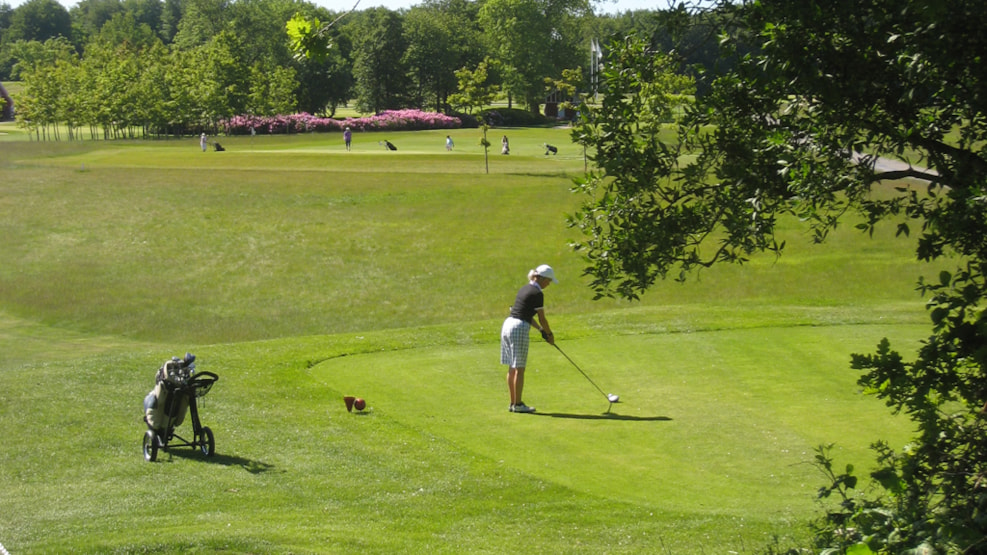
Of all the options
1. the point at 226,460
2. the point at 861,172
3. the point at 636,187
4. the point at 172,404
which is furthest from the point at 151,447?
the point at 861,172

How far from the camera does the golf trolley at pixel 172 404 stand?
12.0m

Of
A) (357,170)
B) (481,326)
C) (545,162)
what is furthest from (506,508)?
(545,162)

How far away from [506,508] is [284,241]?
2890 centimetres

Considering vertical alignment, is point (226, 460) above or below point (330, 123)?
below

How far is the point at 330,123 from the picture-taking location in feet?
314

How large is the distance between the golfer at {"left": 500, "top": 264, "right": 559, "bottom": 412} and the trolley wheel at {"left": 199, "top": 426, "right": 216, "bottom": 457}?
3.82 meters

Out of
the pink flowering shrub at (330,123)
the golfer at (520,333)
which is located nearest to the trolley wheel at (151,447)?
the golfer at (520,333)

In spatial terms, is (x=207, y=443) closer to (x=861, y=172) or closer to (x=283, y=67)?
(x=861, y=172)

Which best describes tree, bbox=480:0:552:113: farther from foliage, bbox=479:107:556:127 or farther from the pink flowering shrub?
the pink flowering shrub

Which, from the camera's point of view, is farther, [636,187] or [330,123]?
[330,123]

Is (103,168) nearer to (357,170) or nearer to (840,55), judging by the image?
(357,170)

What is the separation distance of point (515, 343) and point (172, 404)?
4462 mm

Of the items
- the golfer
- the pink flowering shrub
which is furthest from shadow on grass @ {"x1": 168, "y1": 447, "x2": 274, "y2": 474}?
the pink flowering shrub

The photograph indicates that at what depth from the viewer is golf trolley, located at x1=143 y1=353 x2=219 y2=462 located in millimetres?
11992
